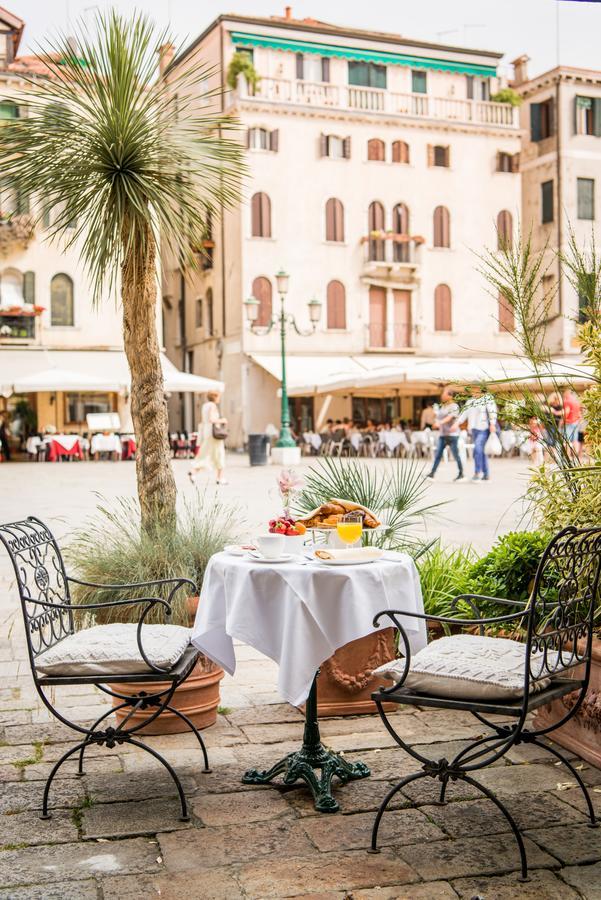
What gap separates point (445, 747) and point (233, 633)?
3.55 ft

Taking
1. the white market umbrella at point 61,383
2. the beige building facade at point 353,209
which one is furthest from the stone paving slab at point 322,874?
the beige building facade at point 353,209

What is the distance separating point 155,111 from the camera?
6.88 meters

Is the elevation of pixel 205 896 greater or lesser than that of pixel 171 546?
lesser

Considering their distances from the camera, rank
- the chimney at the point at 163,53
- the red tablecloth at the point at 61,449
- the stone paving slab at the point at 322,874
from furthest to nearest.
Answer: the red tablecloth at the point at 61,449 → the chimney at the point at 163,53 → the stone paving slab at the point at 322,874

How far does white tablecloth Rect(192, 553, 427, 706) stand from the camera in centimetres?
368

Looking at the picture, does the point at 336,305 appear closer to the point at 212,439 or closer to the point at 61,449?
the point at 61,449

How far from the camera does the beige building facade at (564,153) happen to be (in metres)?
38.1

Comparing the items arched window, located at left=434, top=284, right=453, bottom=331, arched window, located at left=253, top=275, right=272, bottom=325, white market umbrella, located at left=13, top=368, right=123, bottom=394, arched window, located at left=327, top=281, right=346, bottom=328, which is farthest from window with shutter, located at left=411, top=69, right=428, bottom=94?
white market umbrella, located at left=13, top=368, right=123, bottom=394

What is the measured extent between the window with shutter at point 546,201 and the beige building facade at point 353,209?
115cm

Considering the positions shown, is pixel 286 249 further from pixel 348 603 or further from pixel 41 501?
pixel 348 603

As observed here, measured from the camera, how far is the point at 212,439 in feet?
58.6

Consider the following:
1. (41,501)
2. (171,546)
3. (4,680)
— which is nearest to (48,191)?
(171,546)

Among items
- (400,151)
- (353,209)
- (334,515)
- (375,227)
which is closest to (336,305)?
(375,227)

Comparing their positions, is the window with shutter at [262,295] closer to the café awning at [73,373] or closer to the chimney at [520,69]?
the café awning at [73,373]
